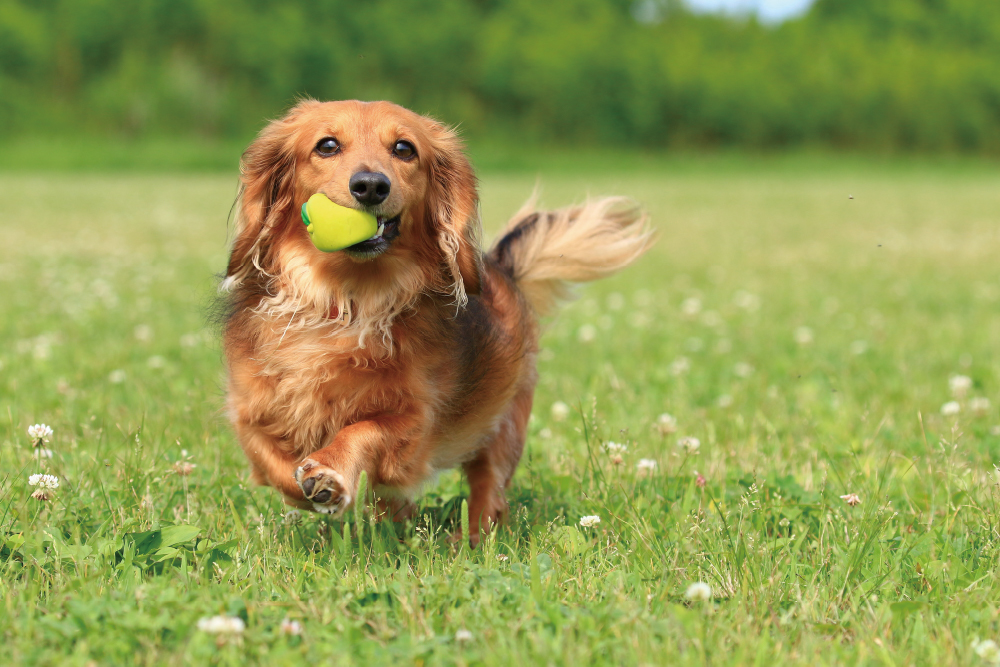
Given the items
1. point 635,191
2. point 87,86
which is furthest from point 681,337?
point 87,86

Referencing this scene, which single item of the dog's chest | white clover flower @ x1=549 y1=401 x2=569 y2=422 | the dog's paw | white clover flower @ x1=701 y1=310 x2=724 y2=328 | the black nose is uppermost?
the black nose

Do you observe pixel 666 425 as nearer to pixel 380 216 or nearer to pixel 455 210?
pixel 455 210

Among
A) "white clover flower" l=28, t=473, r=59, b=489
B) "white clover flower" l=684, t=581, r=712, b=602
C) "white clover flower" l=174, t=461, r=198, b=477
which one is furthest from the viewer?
"white clover flower" l=174, t=461, r=198, b=477

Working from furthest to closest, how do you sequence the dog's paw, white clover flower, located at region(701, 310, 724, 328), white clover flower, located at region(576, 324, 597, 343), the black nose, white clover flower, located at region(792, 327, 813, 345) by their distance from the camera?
white clover flower, located at region(701, 310, 724, 328)
white clover flower, located at region(576, 324, 597, 343)
white clover flower, located at region(792, 327, 813, 345)
the black nose
the dog's paw

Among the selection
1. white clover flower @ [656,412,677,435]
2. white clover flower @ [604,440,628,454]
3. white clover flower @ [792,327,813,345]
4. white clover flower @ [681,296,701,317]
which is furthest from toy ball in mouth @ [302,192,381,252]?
white clover flower @ [681,296,701,317]

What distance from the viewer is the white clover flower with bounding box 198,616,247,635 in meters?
1.89

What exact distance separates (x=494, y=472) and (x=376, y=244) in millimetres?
947

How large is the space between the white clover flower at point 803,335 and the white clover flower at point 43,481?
4154mm

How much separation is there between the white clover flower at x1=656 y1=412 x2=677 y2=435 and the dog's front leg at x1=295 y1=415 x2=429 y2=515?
124cm

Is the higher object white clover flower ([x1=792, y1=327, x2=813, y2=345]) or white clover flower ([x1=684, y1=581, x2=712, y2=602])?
white clover flower ([x1=684, y1=581, x2=712, y2=602])

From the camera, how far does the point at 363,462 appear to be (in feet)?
8.18

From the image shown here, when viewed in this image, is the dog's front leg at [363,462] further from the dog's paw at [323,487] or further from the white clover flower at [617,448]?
the white clover flower at [617,448]

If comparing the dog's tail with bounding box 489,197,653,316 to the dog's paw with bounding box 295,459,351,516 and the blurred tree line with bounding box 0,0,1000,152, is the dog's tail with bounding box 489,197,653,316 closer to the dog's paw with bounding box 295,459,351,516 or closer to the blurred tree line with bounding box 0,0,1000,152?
the dog's paw with bounding box 295,459,351,516

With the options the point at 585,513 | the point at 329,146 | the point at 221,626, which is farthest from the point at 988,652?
the point at 329,146
